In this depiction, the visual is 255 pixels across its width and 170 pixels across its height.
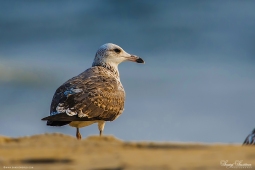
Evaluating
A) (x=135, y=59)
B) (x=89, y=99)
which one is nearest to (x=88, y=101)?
(x=89, y=99)

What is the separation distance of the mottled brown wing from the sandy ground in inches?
295

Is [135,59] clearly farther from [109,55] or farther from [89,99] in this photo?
[89,99]

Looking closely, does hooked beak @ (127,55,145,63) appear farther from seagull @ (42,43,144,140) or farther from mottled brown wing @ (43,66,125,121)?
mottled brown wing @ (43,66,125,121)

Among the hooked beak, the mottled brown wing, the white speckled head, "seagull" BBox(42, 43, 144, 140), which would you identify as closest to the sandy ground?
"seagull" BBox(42, 43, 144, 140)

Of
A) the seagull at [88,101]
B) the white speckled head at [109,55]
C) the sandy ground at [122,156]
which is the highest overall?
the white speckled head at [109,55]

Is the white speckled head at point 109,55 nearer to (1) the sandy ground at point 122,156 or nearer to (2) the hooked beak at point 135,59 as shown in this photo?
(2) the hooked beak at point 135,59

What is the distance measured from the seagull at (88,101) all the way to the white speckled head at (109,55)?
0.94 metres

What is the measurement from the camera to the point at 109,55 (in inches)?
782

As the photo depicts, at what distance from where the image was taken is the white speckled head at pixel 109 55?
19781 millimetres

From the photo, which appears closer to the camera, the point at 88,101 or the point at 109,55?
the point at 88,101

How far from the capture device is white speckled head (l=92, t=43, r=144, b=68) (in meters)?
19.8

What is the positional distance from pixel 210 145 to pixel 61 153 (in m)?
1.87

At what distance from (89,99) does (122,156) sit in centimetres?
940

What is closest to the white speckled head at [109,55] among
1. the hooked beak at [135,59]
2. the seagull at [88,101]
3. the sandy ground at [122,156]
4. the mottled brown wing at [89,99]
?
the hooked beak at [135,59]
